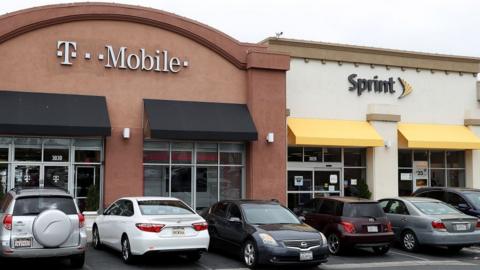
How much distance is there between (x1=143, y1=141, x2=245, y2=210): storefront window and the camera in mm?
19297

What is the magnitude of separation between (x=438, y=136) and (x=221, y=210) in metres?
13.4

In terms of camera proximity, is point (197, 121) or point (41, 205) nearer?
point (41, 205)

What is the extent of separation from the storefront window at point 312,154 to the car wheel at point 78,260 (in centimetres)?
1253

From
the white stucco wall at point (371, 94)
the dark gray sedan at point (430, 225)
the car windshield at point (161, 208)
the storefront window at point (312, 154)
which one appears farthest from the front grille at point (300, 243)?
the storefront window at point (312, 154)

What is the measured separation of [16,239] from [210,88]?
35.2 ft

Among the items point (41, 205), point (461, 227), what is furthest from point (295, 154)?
point (41, 205)

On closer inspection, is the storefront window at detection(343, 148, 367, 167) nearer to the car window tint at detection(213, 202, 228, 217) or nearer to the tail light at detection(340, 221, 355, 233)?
the tail light at detection(340, 221, 355, 233)

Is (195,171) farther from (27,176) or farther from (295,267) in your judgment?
(295,267)

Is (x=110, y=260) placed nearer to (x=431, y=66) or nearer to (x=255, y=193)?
(x=255, y=193)

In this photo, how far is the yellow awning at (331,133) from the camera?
2123 centimetres

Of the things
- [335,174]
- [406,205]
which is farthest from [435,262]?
[335,174]

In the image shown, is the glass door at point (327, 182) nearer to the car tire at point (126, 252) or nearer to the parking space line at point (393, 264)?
the parking space line at point (393, 264)

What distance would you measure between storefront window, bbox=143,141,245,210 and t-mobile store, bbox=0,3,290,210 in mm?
37

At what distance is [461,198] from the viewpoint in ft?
56.9
